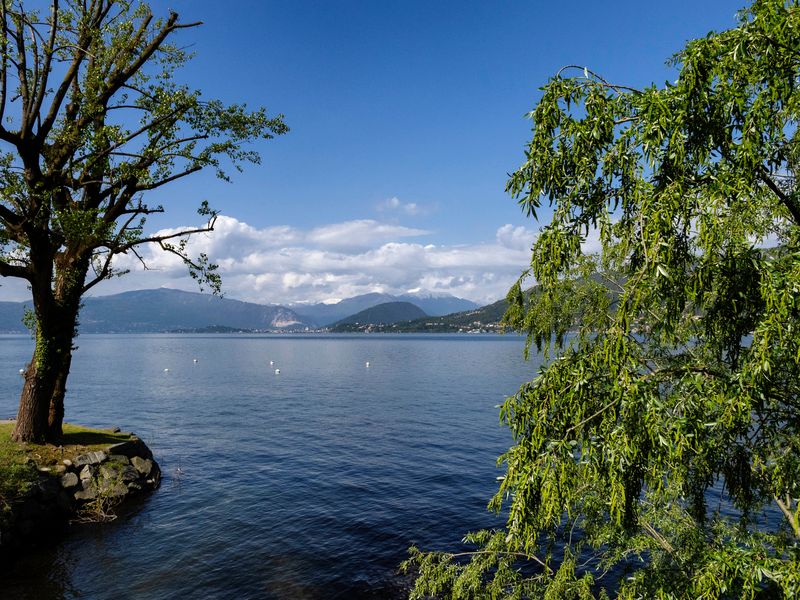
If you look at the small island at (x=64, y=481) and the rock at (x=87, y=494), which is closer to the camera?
the small island at (x=64, y=481)

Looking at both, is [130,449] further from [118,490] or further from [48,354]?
[48,354]

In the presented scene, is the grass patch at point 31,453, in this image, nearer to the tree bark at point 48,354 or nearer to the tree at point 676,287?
the tree bark at point 48,354

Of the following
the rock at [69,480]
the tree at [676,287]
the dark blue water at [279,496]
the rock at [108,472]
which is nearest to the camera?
the tree at [676,287]

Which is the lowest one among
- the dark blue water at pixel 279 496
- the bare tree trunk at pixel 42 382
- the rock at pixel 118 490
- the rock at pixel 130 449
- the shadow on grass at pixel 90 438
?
the dark blue water at pixel 279 496

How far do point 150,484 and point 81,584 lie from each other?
37.7 feet

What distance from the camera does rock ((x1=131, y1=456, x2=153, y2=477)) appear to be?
30.2 m

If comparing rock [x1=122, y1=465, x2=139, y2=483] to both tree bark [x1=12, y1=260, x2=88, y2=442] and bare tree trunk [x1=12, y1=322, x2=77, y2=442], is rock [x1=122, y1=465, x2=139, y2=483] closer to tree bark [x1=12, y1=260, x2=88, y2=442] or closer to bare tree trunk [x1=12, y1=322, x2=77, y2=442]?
tree bark [x1=12, y1=260, x2=88, y2=442]

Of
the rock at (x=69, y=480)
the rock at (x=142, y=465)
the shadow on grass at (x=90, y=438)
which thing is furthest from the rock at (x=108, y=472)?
the shadow on grass at (x=90, y=438)

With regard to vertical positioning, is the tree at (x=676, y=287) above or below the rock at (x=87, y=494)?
above

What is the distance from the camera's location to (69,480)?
83.1 ft

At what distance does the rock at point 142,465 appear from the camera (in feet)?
99.1

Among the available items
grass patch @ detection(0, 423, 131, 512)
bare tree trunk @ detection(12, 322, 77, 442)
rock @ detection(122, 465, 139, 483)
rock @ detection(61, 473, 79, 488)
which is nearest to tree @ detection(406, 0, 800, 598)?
grass patch @ detection(0, 423, 131, 512)

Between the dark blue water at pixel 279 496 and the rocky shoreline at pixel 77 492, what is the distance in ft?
4.32

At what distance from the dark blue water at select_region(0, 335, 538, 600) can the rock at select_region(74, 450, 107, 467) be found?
154 inches
